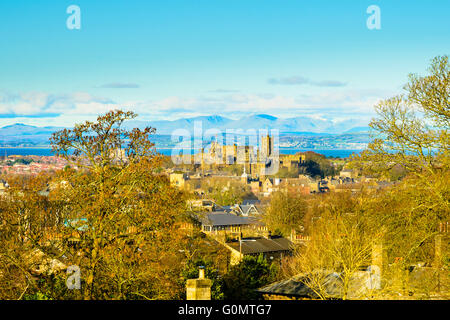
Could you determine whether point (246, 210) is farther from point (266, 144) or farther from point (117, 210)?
point (266, 144)

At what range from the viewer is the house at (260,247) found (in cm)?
2958

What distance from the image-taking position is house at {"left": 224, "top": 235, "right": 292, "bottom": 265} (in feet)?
97.0

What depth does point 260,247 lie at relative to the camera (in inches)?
1241

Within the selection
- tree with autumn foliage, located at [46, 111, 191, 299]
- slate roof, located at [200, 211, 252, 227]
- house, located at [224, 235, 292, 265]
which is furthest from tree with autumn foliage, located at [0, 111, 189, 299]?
slate roof, located at [200, 211, 252, 227]

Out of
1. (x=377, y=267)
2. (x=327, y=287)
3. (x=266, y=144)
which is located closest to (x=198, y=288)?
(x=377, y=267)

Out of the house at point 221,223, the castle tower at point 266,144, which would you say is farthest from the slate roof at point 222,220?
the castle tower at point 266,144

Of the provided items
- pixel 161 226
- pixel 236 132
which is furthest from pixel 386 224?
pixel 236 132

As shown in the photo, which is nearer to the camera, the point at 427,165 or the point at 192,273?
the point at 427,165

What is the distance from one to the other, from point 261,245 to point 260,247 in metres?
0.59

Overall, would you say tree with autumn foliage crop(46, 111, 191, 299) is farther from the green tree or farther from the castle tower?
the castle tower
